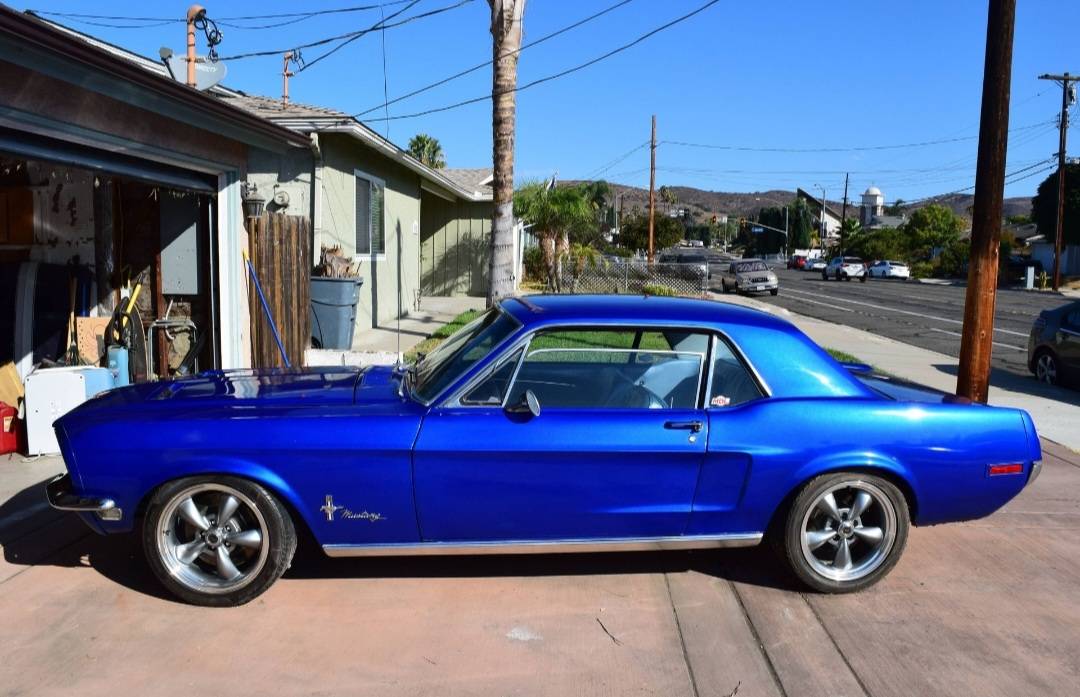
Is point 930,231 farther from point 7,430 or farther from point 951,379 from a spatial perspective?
point 7,430

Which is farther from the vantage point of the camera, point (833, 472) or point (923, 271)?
point (923, 271)

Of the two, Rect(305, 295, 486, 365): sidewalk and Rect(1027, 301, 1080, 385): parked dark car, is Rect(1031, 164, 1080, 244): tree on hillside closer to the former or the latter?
Rect(305, 295, 486, 365): sidewalk

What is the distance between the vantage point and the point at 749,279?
3472 centimetres

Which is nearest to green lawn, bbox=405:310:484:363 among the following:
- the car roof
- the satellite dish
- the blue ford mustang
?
the satellite dish

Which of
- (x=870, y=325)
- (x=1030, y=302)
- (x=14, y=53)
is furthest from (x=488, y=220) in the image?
(x=1030, y=302)

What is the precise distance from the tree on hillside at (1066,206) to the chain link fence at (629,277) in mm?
29985

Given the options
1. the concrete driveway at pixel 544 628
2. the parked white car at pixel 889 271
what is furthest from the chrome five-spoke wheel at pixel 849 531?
the parked white car at pixel 889 271

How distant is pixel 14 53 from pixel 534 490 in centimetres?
409

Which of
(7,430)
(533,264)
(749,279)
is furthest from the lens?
(749,279)

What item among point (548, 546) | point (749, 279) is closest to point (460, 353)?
point (548, 546)

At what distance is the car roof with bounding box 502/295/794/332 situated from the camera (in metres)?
4.67

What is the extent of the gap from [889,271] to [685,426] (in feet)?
194

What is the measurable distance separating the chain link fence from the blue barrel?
44.5ft

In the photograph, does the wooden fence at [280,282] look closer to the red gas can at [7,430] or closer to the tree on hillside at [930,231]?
the red gas can at [7,430]
